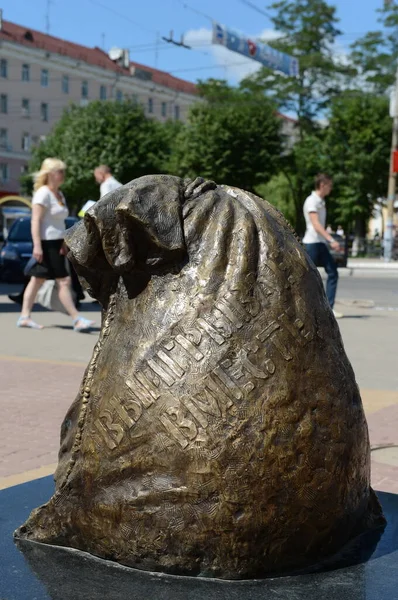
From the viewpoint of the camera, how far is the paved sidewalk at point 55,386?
4.73 metres

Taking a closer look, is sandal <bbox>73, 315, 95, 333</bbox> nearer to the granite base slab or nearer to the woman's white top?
the woman's white top

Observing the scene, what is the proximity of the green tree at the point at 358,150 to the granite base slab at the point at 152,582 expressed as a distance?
3865 cm

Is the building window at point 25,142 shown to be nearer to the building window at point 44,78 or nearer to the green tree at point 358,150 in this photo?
the building window at point 44,78

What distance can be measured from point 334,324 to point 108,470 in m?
0.82

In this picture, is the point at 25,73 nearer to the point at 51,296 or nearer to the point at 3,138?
the point at 3,138

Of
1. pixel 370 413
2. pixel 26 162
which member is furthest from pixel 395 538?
pixel 26 162

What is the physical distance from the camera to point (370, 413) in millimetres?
5922

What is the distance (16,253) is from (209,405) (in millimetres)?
17205

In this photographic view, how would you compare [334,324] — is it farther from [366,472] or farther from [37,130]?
[37,130]

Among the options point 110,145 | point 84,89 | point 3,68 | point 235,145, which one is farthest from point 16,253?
point 84,89

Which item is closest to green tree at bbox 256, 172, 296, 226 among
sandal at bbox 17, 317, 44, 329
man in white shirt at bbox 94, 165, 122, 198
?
man in white shirt at bbox 94, 165, 122, 198

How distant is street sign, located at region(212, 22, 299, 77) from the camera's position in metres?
30.7

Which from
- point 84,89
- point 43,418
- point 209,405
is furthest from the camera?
point 84,89

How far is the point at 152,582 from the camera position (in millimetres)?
2416
